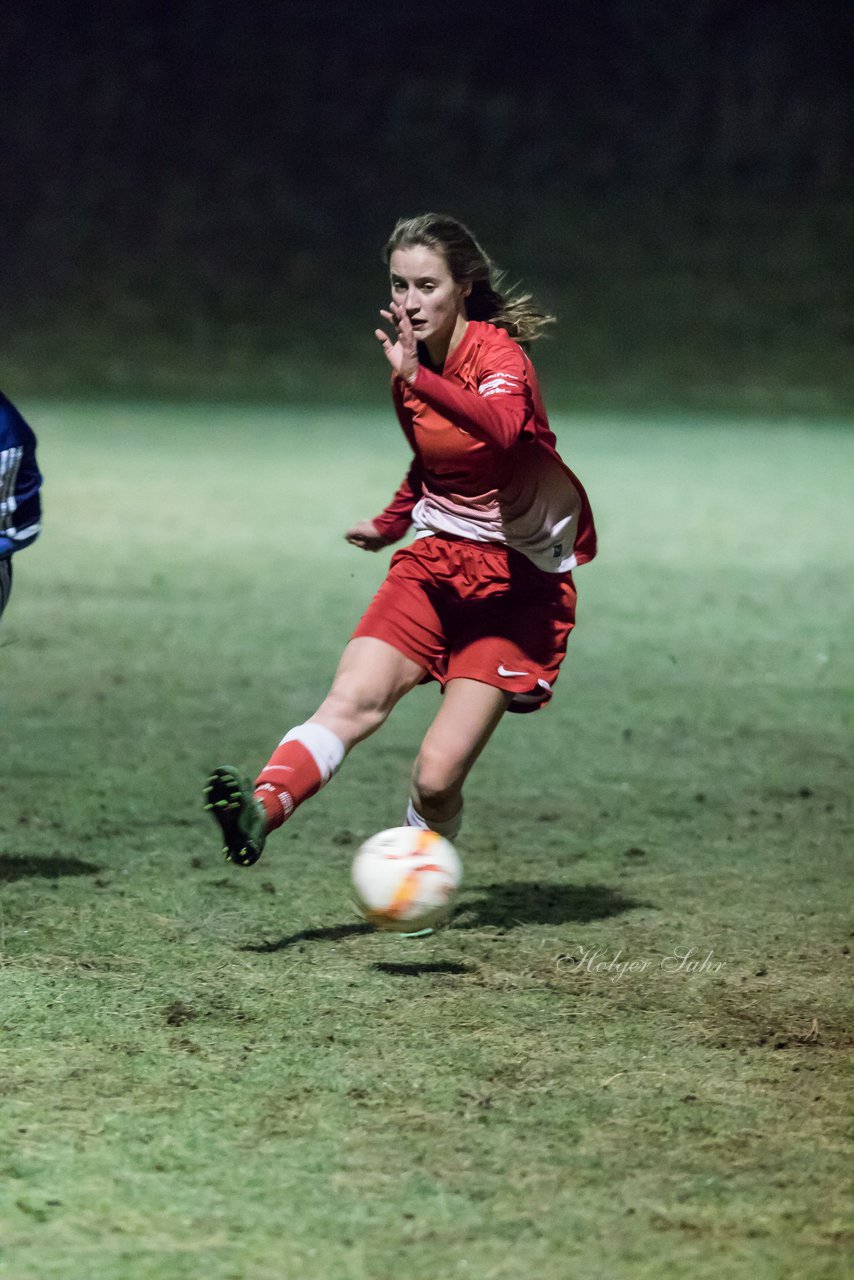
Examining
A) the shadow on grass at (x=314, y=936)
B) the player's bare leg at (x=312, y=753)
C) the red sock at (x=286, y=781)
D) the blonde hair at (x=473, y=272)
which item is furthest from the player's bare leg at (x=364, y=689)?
the blonde hair at (x=473, y=272)

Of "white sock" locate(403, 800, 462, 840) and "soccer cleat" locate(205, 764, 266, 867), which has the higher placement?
"soccer cleat" locate(205, 764, 266, 867)

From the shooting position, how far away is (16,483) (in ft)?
14.5

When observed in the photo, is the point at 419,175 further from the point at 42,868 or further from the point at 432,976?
the point at 432,976

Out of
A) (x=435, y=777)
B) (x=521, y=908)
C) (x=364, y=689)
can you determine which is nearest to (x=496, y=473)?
(x=364, y=689)

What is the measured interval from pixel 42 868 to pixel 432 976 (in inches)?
52.4

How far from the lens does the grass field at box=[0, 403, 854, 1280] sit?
2684 mm

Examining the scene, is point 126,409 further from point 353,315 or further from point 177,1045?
point 177,1045

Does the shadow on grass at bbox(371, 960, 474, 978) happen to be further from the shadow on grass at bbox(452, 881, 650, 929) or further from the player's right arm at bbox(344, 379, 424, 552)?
the player's right arm at bbox(344, 379, 424, 552)

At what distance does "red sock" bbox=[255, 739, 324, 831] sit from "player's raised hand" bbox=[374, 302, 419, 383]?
888 millimetres

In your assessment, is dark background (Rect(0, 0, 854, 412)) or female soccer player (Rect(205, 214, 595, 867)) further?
dark background (Rect(0, 0, 854, 412))

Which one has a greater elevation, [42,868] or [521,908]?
[521,908]

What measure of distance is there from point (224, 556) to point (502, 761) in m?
4.95

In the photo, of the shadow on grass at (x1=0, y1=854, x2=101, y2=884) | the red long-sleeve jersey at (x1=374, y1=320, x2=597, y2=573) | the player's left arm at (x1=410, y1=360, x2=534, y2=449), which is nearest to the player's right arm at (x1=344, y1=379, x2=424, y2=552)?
the red long-sleeve jersey at (x1=374, y1=320, x2=597, y2=573)

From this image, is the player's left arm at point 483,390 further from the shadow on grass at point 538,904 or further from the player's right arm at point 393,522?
the shadow on grass at point 538,904
